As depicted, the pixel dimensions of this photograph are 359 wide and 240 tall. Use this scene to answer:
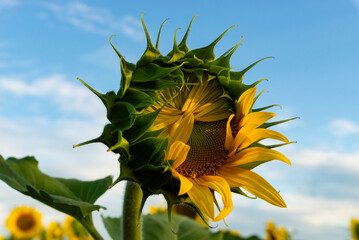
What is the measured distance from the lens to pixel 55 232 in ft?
17.8

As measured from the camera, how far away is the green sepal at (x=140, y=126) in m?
2.00

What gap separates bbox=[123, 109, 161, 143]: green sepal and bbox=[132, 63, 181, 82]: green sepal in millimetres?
179

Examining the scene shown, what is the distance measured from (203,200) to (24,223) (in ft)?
13.3

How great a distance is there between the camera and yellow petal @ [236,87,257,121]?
2.18 metres

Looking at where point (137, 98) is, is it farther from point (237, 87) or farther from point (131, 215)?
point (131, 215)

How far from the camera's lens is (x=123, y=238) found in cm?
236

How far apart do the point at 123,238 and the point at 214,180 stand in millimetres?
632

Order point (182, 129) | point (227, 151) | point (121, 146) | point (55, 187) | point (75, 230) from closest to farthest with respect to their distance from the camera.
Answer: point (121, 146) < point (182, 129) < point (227, 151) < point (55, 187) < point (75, 230)

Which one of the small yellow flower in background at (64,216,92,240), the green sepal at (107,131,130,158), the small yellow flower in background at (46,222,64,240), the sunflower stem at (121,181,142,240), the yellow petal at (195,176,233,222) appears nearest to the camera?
the green sepal at (107,131,130,158)

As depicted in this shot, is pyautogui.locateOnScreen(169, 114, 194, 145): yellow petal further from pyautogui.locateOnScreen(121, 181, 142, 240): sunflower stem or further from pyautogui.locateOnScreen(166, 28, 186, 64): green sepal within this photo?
pyautogui.locateOnScreen(121, 181, 142, 240): sunflower stem

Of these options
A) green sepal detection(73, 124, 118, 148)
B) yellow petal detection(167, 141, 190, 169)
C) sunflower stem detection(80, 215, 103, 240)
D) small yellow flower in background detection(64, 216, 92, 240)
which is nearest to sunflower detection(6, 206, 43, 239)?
small yellow flower in background detection(64, 216, 92, 240)

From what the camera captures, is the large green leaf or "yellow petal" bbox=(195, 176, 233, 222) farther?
the large green leaf

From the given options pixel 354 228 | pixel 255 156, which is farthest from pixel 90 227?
pixel 354 228

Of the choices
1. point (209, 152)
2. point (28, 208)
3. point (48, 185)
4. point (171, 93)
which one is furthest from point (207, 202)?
point (28, 208)
